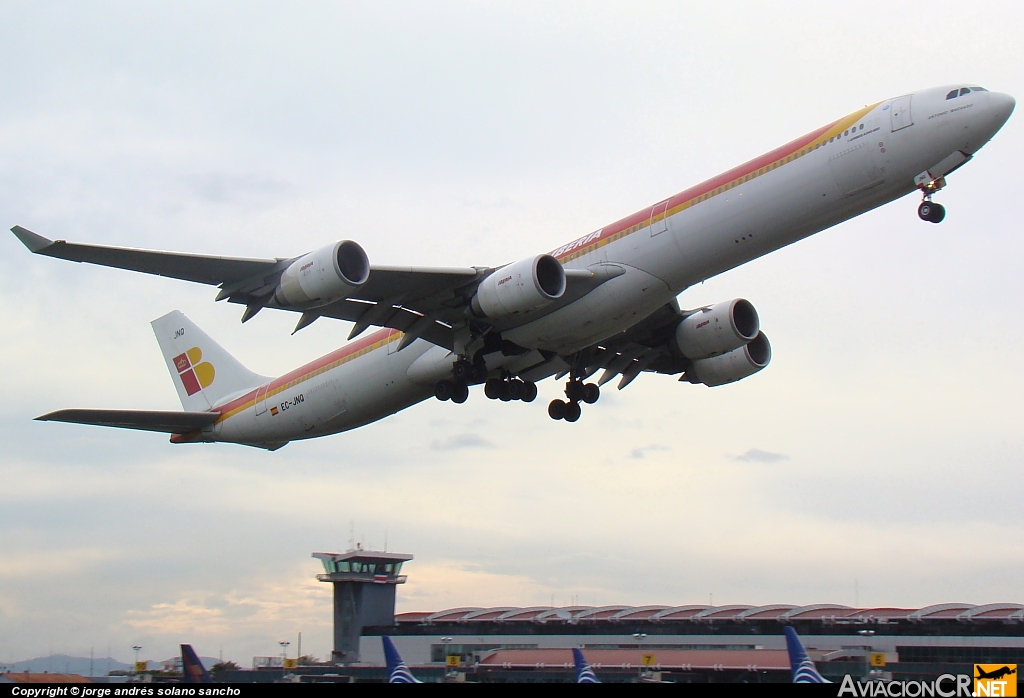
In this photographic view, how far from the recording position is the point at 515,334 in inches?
1066

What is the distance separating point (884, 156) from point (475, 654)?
33177 mm

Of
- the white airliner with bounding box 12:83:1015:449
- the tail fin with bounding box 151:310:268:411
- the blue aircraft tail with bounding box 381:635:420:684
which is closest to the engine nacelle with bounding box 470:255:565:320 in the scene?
the white airliner with bounding box 12:83:1015:449

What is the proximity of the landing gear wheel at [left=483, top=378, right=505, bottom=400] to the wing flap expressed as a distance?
26.3 ft

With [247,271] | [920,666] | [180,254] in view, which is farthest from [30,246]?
[920,666]

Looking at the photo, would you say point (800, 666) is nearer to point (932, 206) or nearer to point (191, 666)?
point (932, 206)

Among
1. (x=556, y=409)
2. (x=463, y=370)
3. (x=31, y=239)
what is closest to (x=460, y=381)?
(x=463, y=370)

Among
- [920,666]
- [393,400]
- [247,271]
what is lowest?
[920,666]

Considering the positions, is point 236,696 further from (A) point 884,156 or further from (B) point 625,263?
(A) point 884,156

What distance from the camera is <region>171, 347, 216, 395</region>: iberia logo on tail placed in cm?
3806

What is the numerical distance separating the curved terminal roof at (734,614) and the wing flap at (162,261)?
26.2 metres

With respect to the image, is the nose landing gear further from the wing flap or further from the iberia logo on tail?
the iberia logo on tail

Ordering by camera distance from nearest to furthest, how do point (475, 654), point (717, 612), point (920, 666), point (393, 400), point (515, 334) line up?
1. point (515, 334)
2. point (393, 400)
3. point (920, 666)
4. point (717, 612)
5. point (475, 654)

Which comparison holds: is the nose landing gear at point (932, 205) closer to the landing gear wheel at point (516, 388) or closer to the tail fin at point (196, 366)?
the landing gear wheel at point (516, 388)

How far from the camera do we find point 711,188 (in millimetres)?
24578
